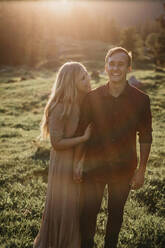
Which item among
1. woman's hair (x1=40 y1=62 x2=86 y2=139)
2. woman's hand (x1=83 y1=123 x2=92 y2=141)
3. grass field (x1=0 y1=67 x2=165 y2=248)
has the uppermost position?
woman's hair (x1=40 y1=62 x2=86 y2=139)

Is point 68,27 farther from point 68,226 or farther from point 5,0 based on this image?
point 68,226

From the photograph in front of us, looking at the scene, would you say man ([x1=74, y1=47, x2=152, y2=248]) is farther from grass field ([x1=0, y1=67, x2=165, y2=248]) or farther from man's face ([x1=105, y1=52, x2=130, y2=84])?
grass field ([x1=0, y1=67, x2=165, y2=248])

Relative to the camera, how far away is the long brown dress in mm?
3469

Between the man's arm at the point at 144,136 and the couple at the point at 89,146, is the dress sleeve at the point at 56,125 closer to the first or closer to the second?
the couple at the point at 89,146

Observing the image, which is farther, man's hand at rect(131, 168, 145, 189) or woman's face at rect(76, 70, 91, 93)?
man's hand at rect(131, 168, 145, 189)

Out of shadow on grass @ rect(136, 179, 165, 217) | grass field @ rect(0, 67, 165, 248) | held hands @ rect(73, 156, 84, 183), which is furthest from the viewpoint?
shadow on grass @ rect(136, 179, 165, 217)

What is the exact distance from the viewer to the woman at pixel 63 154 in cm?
328

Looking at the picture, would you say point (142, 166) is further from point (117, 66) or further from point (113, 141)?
point (117, 66)

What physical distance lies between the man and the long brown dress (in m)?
0.12

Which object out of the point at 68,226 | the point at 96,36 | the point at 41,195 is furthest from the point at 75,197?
the point at 96,36

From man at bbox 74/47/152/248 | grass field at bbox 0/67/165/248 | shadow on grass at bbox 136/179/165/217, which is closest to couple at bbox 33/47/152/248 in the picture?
man at bbox 74/47/152/248

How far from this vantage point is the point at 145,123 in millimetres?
3346

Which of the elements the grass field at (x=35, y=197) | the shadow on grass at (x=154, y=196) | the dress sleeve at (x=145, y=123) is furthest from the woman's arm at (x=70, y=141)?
the shadow on grass at (x=154, y=196)

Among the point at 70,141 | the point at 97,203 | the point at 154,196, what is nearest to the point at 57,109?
the point at 70,141
